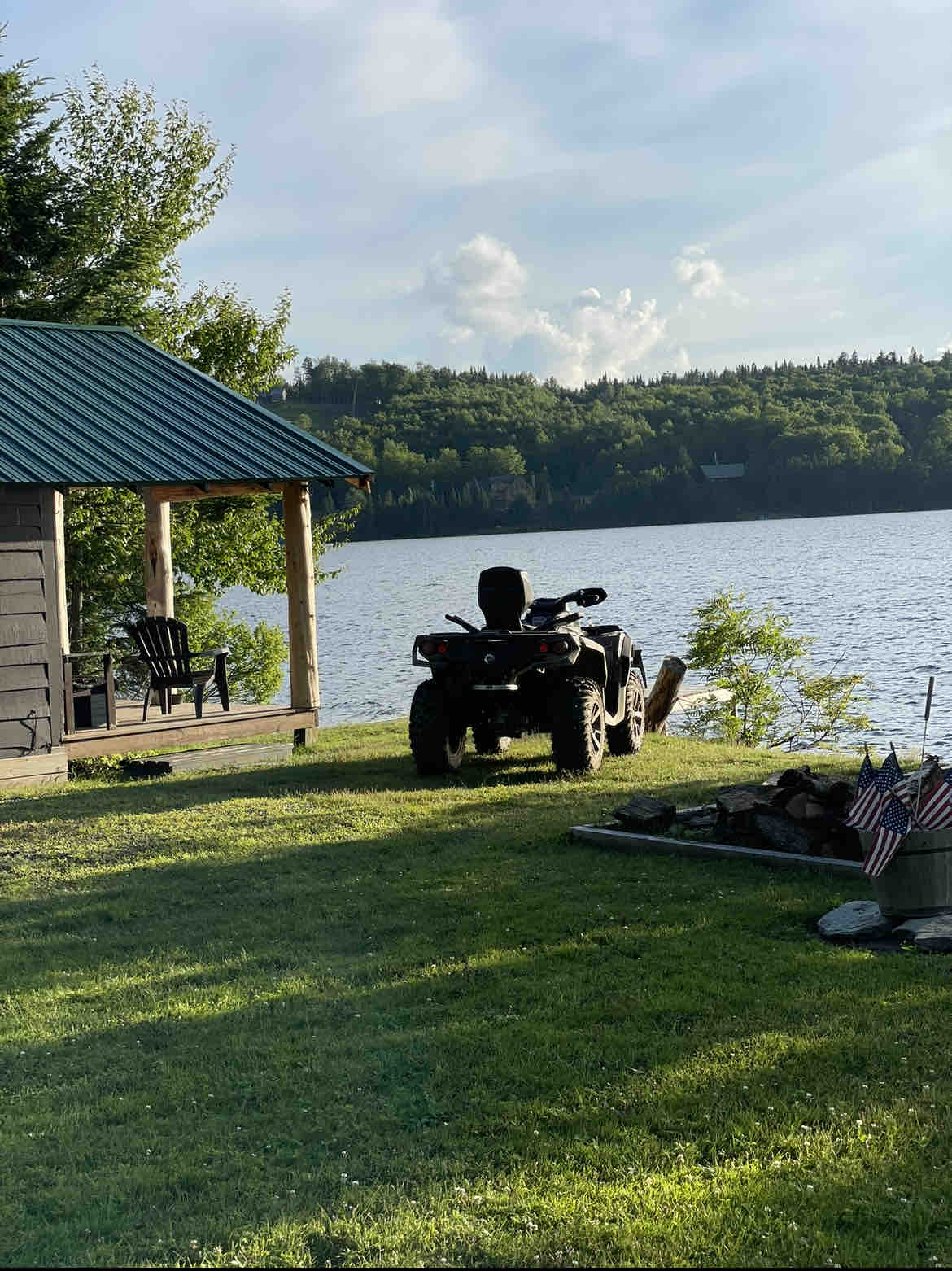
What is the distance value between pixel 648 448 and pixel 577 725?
93.4 m

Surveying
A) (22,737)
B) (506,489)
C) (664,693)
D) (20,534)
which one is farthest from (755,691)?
(506,489)

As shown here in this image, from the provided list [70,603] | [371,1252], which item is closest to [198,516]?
[70,603]

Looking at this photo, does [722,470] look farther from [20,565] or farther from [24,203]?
[20,565]

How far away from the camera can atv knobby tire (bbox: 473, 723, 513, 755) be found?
40.6 feet

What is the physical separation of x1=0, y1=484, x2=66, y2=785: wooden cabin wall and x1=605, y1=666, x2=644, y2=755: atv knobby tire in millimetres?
5382

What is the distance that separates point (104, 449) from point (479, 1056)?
9.45m

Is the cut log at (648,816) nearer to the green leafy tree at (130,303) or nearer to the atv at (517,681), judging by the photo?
the atv at (517,681)

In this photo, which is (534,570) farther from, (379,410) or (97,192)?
(97,192)

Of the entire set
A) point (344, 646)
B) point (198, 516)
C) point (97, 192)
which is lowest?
point (344, 646)

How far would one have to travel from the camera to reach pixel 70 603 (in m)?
23.2

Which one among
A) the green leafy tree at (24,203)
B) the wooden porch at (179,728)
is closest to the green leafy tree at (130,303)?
the green leafy tree at (24,203)

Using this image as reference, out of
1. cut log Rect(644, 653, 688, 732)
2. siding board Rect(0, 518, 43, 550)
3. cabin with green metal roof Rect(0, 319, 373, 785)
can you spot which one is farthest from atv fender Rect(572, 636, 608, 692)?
siding board Rect(0, 518, 43, 550)

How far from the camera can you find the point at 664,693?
1692cm

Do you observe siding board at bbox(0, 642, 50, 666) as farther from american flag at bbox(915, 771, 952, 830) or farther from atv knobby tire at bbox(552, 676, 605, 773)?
american flag at bbox(915, 771, 952, 830)
